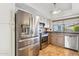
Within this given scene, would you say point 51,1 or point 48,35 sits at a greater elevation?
point 51,1

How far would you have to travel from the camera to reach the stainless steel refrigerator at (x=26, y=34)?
1.37m

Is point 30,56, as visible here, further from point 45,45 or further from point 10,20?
point 10,20

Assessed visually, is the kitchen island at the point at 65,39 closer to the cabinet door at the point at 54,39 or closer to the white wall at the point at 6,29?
the cabinet door at the point at 54,39

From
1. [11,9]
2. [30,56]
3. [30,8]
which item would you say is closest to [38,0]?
[30,8]

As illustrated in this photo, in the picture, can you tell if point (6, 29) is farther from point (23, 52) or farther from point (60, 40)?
point (60, 40)

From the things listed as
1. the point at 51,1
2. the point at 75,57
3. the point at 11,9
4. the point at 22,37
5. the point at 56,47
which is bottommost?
the point at 75,57

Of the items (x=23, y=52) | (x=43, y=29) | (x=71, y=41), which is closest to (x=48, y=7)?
(x=43, y=29)

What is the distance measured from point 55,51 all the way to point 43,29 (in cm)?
33

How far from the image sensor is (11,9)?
138cm

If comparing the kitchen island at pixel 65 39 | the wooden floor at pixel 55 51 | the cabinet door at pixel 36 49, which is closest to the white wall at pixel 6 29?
the cabinet door at pixel 36 49

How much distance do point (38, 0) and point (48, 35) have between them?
1.59 ft

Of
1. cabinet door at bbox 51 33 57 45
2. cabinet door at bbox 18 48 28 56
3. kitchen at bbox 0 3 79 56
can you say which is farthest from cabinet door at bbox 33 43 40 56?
cabinet door at bbox 51 33 57 45

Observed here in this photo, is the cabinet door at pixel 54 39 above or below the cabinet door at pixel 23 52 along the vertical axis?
above

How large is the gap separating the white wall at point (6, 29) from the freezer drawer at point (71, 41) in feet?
2.33
